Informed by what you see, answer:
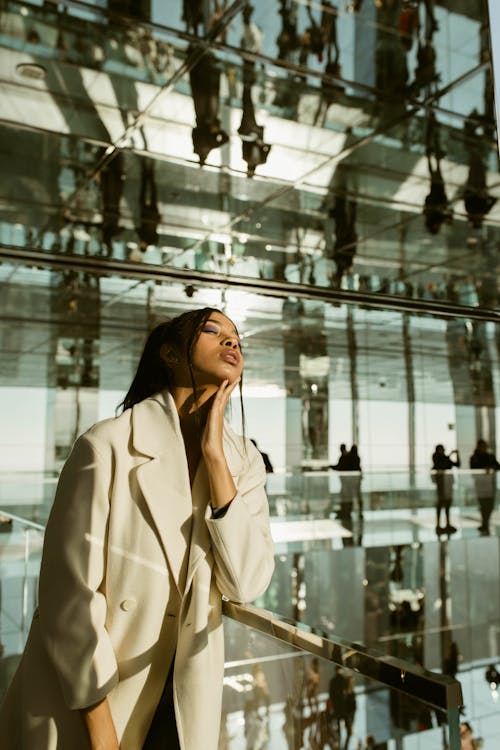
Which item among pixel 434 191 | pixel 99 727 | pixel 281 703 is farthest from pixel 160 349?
pixel 434 191

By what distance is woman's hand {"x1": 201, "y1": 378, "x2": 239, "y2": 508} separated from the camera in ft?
5.16

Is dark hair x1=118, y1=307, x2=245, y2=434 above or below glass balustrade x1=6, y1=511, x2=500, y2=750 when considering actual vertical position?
above


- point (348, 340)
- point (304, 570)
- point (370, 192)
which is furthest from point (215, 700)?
point (304, 570)

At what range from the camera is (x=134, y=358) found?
28.4 ft

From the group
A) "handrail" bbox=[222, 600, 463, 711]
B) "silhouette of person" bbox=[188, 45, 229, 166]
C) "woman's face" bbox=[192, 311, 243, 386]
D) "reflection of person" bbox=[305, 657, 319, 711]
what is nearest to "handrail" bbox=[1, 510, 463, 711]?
"handrail" bbox=[222, 600, 463, 711]

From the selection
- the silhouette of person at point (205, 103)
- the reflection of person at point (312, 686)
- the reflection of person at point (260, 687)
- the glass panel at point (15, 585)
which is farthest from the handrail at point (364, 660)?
the silhouette of person at point (205, 103)

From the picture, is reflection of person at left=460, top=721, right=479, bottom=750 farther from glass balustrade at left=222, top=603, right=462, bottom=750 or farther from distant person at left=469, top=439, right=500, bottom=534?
distant person at left=469, top=439, right=500, bottom=534

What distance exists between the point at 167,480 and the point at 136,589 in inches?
9.7

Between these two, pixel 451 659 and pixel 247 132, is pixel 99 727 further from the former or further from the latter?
pixel 451 659

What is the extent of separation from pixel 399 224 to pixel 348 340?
2379 millimetres

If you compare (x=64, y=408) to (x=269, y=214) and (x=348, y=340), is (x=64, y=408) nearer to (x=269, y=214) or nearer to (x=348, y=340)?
(x=269, y=214)

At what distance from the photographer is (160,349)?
5.95 feet

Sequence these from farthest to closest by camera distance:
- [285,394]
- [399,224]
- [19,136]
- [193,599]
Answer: [285,394] < [399,224] < [19,136] < [193,599]

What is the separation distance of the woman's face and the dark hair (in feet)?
0.06
